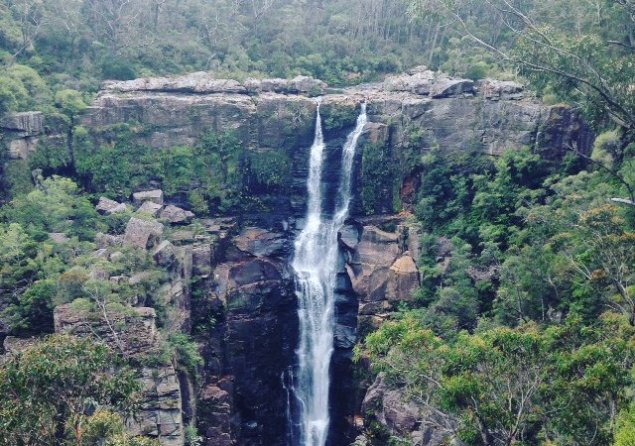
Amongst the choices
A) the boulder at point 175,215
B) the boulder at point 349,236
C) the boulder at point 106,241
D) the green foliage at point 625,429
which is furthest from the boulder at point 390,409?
the boulder at point 106,241

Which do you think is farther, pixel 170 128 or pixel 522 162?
pixel 170 128

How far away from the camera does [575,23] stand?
31.8 metres

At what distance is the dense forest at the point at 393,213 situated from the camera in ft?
54.0

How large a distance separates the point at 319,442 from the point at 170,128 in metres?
15.6

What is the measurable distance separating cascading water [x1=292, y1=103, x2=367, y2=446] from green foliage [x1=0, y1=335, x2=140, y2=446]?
1399 centimetres

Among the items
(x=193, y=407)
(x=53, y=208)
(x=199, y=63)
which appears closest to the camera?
(x=193, y=407)

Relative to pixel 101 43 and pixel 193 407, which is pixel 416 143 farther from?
pixel 101 43

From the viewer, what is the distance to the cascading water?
100 ft

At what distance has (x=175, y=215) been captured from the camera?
31.2 meters

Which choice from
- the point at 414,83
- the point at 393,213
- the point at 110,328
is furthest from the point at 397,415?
the point at 414,83

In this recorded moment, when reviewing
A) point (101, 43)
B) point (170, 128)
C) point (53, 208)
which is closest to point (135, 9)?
point (101, 43)

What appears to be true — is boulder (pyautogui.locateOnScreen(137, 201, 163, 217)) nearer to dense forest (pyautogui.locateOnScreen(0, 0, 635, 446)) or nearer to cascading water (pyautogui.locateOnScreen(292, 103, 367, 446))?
dense forest (pyautogui.locateOnScreen(0, 0, 635, 446))

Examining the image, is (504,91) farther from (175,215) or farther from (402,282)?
(175,215)

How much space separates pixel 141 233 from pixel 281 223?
316 inches
